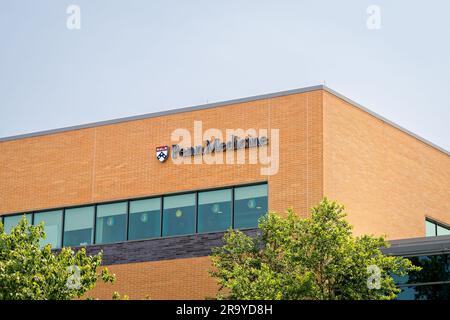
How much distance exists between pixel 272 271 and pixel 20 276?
6750 mm

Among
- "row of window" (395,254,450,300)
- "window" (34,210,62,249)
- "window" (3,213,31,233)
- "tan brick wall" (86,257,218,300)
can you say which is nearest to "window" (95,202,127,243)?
"tan brick wall" (86,257,218,300)

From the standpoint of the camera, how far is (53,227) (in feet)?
127

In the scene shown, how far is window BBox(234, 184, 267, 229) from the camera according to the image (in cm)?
3428

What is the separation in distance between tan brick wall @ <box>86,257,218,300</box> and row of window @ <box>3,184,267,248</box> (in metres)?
1.10

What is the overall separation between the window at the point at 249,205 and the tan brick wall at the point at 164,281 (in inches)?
68.5

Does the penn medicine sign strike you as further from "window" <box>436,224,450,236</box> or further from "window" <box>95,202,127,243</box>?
"window" <box>436,224,450,236</box>

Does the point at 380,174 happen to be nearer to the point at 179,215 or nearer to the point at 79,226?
the point at 179,215

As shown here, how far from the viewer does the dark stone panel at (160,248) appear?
34812 millimetres

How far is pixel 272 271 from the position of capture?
2798 centimetres

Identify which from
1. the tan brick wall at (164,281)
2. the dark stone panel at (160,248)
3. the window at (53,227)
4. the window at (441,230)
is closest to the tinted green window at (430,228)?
the window at (441,230)

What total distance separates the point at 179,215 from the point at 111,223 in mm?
2961

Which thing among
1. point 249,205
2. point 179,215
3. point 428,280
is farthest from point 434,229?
point 179,215
